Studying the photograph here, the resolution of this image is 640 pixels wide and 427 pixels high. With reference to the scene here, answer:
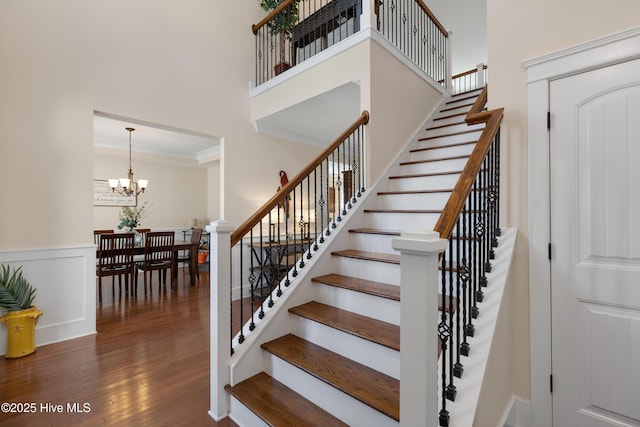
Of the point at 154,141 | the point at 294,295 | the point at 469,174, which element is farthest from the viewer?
the point at 154,141

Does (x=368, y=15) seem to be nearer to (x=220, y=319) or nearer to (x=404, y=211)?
(x=404, y=211)

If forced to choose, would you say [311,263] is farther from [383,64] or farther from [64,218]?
[64,218]

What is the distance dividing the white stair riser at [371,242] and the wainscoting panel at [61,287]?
274 centimetres

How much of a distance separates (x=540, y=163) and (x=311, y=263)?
1.66 metres

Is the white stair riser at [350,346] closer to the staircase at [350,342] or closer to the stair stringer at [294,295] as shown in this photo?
the staircase at [350,342]

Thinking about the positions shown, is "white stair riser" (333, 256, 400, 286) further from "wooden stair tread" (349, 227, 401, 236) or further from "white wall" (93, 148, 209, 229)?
"white wall" (93, 148, 209, 229)

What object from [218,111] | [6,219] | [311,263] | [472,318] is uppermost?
[218,111]

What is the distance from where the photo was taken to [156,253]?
4809 millimetres

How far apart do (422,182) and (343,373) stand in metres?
1.98

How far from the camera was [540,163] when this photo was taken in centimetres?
171

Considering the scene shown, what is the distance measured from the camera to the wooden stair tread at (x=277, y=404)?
1.51 meters

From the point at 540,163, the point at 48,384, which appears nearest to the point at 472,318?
the point at 540,163

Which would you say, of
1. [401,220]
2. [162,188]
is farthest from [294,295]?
[162,188]

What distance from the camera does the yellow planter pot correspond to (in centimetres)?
248
